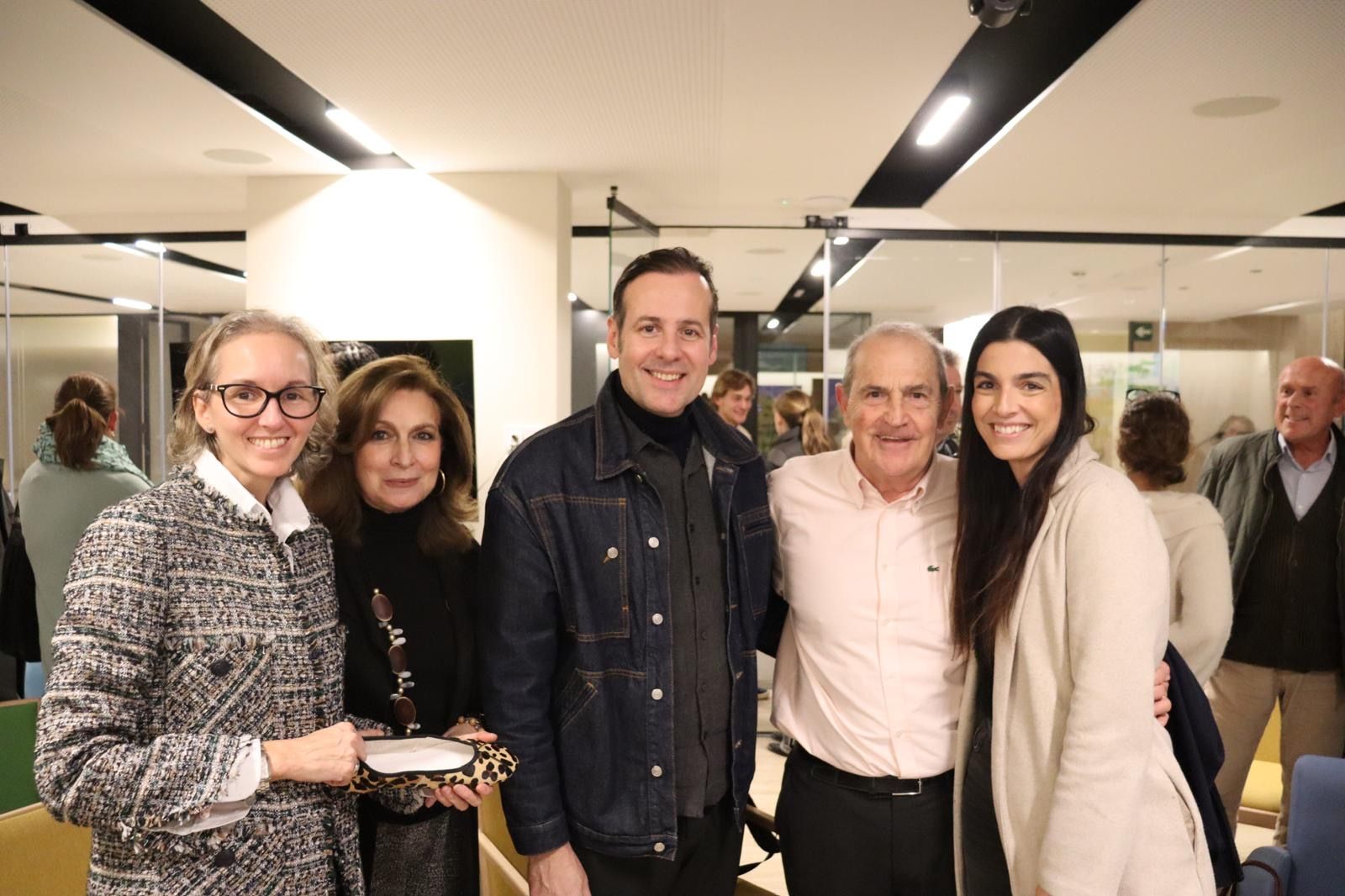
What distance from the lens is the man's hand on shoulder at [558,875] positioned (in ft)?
5.53

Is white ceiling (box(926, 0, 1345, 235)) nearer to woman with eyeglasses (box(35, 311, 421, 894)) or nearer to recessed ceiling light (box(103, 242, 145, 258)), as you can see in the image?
woman with eyeglasses (box(35, 311, 421, 894))

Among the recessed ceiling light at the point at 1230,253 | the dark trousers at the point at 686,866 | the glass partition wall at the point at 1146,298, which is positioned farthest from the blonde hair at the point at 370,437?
the recessed ceiling light at the point at 1230,253

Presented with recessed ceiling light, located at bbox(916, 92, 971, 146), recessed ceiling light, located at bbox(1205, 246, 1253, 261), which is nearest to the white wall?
recessed ceiling light, located at bbox(916, 92, 971, 146)

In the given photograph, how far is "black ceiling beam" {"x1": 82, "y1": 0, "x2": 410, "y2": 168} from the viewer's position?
353cm

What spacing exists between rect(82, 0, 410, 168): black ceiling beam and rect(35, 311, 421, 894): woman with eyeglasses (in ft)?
8.25

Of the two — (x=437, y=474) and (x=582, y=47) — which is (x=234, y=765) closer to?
(x=437, y=474)

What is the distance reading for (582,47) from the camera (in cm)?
342

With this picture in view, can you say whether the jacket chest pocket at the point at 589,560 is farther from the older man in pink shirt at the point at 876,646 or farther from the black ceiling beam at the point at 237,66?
the black ceiling beam at the point at 237,66

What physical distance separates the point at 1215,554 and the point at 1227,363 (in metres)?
5.62

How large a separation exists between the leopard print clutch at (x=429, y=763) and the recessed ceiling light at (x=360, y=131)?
11.8 ft

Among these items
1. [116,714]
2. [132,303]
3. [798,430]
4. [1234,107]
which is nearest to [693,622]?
[116,714]

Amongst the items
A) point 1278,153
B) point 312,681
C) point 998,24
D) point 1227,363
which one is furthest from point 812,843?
point 1227,363

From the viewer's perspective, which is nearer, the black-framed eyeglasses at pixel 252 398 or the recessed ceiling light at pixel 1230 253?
the black-framed eyeglasses at pixel 252 398

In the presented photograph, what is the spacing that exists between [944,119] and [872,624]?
11.4 feet
